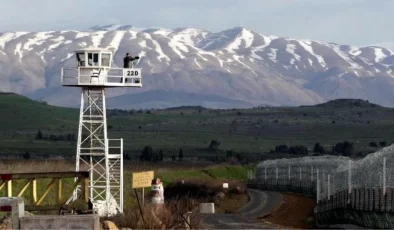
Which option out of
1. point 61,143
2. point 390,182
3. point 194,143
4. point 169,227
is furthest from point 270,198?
point 194,143

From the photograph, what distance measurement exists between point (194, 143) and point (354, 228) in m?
155

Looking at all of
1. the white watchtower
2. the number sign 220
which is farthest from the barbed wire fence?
the number sign 220

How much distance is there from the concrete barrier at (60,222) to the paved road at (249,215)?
8.84m

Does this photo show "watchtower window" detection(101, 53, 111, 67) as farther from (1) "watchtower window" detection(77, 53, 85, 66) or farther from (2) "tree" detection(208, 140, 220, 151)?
(2) "tree" detection(208, 140, 220, 151)

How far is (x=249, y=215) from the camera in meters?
52.5

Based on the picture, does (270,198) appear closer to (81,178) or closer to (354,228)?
(354,228)

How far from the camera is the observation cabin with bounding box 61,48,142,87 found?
5594 centimetres

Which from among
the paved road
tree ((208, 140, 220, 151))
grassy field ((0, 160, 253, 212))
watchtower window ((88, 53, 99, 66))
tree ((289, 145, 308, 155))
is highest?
watchtower window ((88, 53, 99, 66))

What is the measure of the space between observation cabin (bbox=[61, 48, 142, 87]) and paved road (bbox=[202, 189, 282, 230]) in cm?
809

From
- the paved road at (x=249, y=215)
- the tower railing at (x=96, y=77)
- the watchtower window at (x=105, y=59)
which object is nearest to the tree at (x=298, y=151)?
the paved road at (x=249, y=215)

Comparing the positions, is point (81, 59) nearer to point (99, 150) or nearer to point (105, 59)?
point (105, 59)

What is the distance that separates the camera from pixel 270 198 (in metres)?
70.1

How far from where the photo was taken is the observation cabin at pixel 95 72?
55.9 metres

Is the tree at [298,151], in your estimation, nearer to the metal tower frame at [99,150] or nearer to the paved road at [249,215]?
the paved road at [249,215]
